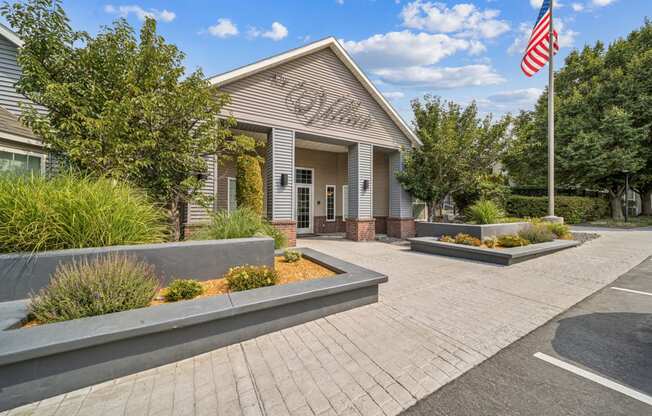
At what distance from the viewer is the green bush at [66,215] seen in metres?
3.06

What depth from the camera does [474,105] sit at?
1041cm

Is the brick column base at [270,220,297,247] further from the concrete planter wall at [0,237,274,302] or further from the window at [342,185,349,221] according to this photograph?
the window at [342,185,349,221]

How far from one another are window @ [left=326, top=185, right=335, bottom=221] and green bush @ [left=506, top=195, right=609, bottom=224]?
38.4ft

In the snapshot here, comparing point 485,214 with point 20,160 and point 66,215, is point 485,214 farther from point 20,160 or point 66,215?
point 20,160

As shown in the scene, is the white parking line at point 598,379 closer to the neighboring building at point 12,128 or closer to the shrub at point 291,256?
the shrub at point 291,256

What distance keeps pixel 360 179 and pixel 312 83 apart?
13.5 feet

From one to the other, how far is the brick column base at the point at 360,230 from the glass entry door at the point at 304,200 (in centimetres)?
252

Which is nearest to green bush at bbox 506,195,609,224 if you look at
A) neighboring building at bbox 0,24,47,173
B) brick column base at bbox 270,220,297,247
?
brick column base at bbox 270,220,297,247

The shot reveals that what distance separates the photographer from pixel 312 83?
9.45m

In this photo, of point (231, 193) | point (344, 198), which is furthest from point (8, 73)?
point (344, 198)

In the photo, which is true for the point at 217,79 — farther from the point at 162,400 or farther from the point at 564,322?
the point at 564,322

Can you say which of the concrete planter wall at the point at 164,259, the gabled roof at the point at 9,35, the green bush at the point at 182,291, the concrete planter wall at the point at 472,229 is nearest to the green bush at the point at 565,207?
the concrete planter wall at the point at 472,229

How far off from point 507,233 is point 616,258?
2494 mm

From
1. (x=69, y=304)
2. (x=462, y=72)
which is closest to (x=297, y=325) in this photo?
(x=69, y=304)
